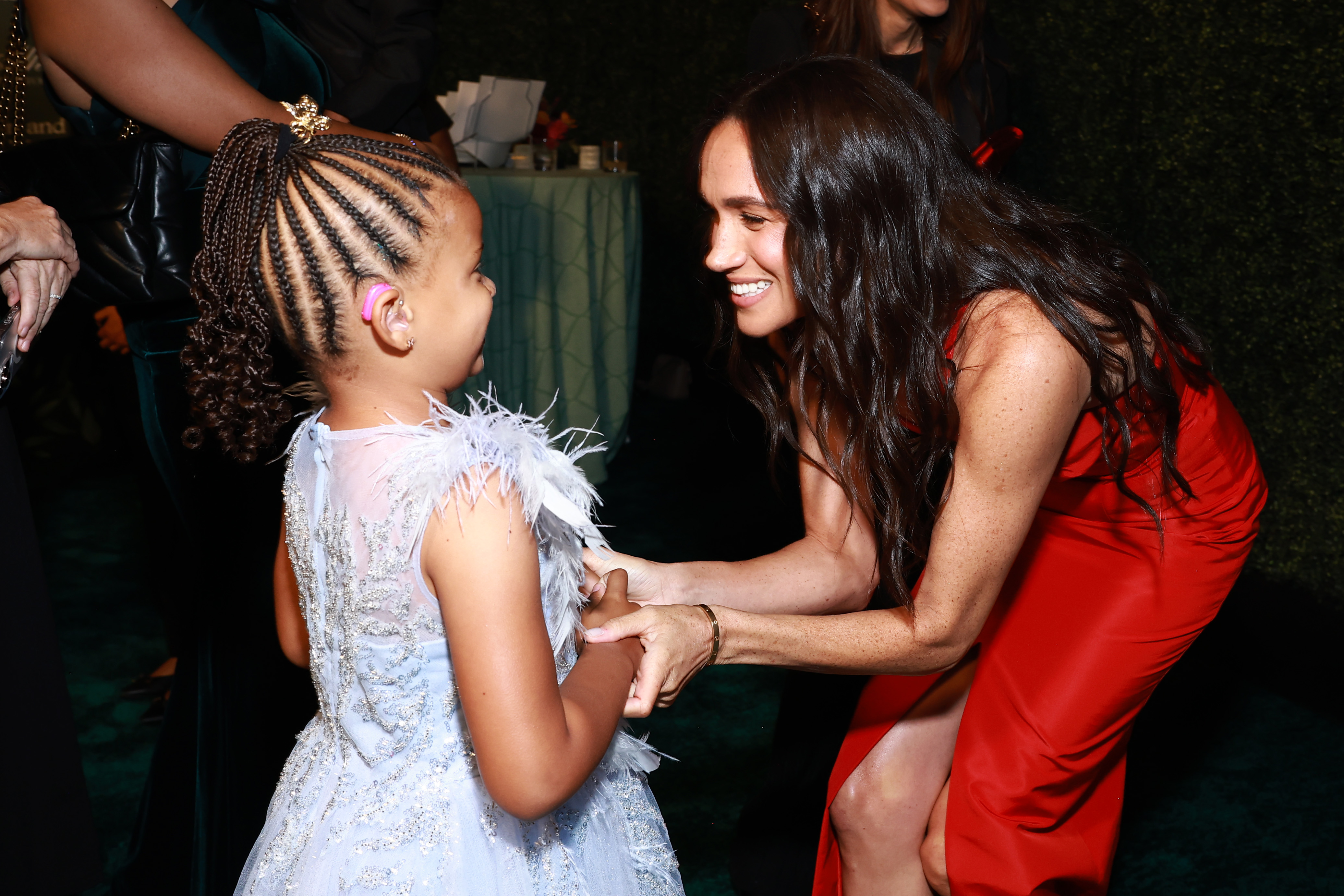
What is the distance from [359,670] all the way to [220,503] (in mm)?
688

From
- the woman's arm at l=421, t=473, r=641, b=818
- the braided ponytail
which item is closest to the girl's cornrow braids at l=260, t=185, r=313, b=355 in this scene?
the braided ponytail

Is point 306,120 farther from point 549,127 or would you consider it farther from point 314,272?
point 549,127

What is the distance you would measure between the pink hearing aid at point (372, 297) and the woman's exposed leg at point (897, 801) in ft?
3.51

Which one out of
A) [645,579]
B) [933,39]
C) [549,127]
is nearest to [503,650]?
[645,579]

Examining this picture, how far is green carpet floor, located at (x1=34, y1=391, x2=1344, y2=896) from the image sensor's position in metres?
2.22

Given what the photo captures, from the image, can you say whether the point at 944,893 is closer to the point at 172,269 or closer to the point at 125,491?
the point at 172,269

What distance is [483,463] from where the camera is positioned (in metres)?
1.02

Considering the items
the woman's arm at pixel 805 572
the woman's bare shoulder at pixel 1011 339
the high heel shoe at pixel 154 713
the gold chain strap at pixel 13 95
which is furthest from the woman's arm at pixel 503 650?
the high heel shoe at pixel 154 713

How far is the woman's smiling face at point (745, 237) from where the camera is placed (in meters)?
1.40

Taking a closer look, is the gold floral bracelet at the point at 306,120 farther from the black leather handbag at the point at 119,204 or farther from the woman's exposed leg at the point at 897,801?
the woman's exposed leg at the point at 897,801

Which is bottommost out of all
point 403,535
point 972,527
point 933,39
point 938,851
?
point 938,851

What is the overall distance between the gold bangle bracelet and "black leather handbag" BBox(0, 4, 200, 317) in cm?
83

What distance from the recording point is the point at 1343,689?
2.79 metres

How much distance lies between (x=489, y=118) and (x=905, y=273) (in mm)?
3228
